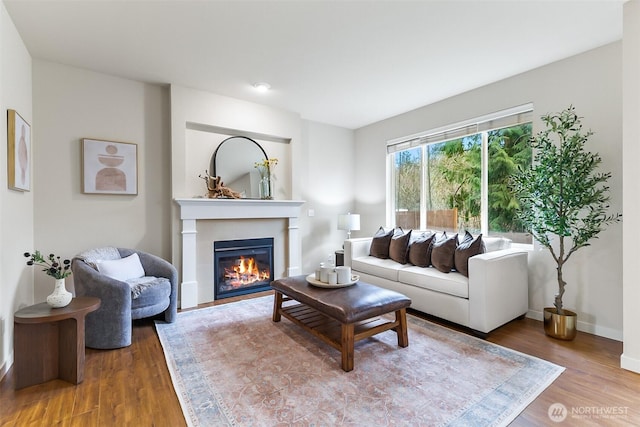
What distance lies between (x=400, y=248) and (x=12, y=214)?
3.69 metres

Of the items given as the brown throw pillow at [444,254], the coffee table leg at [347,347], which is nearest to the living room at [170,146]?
the brown throw pillow at [444,254]

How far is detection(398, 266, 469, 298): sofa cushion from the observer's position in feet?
9.11

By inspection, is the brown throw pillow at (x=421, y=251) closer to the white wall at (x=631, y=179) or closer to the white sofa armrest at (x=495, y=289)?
the white sofa armrest at (x=495, y=289)

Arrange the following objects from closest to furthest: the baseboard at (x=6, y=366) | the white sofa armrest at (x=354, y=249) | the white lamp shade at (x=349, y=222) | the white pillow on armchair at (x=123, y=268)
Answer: the baseboard at (x=6, y=366)
the white pillow on armchair at (x=123, y=268)
the white sofa armrest at (x=354, y=249)
the white lamp shade at (x=349, y=222)

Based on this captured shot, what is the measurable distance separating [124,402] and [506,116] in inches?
168

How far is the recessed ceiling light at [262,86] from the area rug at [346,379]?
268 cm

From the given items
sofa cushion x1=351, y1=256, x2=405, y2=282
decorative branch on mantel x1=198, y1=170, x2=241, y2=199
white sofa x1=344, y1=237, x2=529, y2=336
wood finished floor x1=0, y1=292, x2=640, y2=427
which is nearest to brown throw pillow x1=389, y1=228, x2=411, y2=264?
sofa cushion x1=351, y1=256, x2=405, y2=282

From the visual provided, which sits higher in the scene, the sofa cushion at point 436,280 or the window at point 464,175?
the window at point 464,175

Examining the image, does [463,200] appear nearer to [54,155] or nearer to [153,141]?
[153,141]

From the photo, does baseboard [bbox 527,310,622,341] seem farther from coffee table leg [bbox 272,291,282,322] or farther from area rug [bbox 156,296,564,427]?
coffee table leg [bbox 272,291,282,322]

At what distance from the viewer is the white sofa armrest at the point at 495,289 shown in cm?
260

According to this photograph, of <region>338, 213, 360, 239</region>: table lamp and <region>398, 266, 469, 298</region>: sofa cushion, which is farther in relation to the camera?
<region>338, 213, 360, 239</region>: table lamp

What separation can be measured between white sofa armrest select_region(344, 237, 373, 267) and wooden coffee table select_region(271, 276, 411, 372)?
4.60ft

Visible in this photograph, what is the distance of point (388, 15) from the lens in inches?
88.0
